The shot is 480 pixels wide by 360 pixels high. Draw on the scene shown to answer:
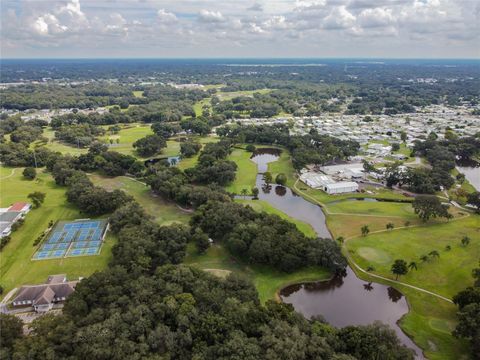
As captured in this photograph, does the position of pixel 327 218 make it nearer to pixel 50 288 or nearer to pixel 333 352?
pixel 333 352

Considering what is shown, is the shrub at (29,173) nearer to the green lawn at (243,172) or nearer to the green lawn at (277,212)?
the green lawn at (243,172)

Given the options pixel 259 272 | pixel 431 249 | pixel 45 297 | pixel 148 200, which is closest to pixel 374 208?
pixel 431 249

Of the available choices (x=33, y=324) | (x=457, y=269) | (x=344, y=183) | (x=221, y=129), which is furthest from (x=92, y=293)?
(x=221, y=129)

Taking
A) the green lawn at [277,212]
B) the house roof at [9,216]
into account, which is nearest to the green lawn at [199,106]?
the green lawn at [277,212]

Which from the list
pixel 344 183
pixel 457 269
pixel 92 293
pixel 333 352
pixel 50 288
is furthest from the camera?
pixel 344 183

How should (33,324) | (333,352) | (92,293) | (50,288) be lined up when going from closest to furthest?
1. (333,352)
2. (33,324)
3. (92,293)
4. (50,288)

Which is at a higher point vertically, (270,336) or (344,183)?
(270,336)
